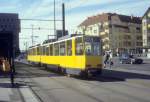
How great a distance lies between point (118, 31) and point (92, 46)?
124099mm

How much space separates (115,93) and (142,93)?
1186 mm

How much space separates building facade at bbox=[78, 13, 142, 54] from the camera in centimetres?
14975

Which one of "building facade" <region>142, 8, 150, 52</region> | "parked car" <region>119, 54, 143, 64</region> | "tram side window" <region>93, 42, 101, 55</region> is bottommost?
"parked car" <region>119, 54, 143, 64</region>

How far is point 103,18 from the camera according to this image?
512 feet

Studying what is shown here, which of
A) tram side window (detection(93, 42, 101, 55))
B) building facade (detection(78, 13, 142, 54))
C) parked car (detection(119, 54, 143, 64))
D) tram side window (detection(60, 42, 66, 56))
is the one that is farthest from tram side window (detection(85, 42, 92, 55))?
building facade (detection(78, 13, 142, 54))

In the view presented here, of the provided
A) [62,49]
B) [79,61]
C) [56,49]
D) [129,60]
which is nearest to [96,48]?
[79,61]

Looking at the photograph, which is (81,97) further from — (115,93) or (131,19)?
(131,19)

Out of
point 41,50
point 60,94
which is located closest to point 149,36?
point 41,50

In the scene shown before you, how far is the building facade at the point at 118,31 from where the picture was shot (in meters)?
150

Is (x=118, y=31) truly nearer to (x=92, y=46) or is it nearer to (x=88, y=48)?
(x=92, y=46)

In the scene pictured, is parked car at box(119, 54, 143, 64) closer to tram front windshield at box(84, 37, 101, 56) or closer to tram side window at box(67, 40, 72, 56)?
tram side window at box(67, 40, 72, 56)

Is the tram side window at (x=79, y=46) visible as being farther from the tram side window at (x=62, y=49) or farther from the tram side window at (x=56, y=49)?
the tram side window at (x=56, y=49)

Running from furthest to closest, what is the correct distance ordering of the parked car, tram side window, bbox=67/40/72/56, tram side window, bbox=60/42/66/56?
the parked car
tram side window, bbox=60/42/66/56
tram side window, bbox=67/40/72/56

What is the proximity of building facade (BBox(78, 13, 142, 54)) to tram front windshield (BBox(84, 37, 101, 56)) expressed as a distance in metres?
117
